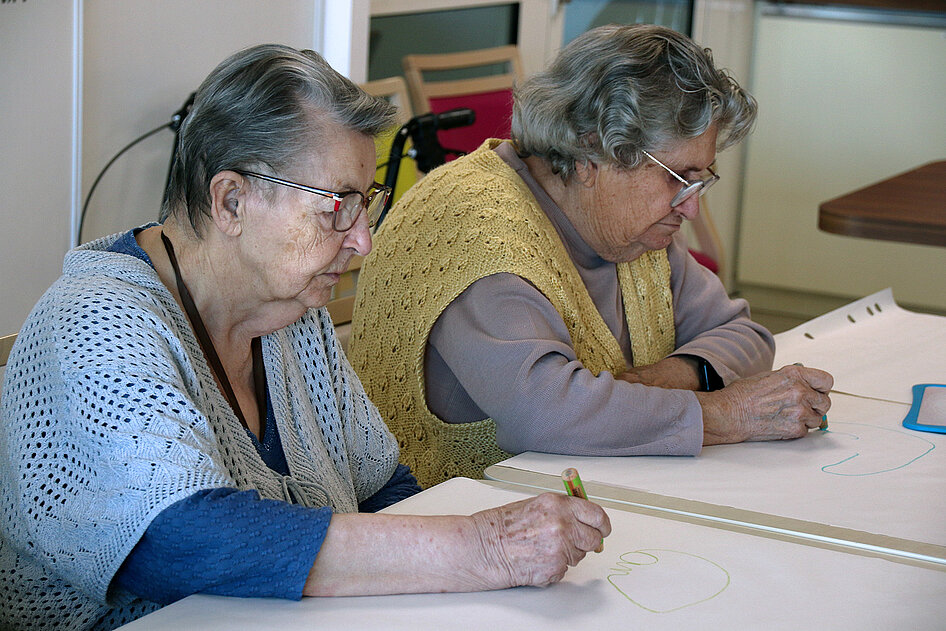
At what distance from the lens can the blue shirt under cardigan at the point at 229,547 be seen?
3.26 ft

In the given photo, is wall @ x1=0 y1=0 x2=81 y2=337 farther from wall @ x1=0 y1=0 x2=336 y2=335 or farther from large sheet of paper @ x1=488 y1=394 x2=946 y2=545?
large sheet of paper @ x1=488 y1=394 x2=946 y2=545

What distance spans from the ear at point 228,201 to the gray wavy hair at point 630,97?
676mm

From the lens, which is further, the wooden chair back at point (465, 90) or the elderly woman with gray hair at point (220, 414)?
the wooden chair back at point (465, 90)

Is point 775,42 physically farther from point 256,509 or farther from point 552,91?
point 256,509

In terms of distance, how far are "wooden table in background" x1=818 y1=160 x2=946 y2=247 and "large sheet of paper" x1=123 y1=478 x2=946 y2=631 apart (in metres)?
1.70

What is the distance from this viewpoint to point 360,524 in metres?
1.06

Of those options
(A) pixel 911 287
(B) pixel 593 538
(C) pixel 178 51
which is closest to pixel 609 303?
(B) pixel 593 538

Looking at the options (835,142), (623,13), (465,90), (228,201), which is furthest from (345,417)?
(835,142)

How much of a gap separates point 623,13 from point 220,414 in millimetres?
3820

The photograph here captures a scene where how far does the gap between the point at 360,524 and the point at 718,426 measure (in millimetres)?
682

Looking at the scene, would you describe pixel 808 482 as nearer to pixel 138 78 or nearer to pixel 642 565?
pixel 642 565

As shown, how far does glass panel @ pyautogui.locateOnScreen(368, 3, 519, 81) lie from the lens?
11.2ft

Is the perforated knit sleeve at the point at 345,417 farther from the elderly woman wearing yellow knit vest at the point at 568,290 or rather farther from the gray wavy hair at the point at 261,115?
the gray wavy hair at the point at 261,115

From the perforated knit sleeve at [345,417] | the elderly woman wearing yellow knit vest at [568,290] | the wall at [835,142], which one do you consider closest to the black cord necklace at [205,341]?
the perforated knit sleeve at [345,417]
